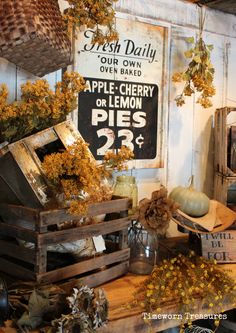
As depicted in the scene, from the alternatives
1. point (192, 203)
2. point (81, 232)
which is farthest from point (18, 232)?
point (192, 203)

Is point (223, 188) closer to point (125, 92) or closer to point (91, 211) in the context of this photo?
point (125, 92)

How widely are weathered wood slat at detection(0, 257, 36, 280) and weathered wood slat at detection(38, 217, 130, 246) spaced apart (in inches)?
4.4

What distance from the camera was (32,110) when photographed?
1.34 meters

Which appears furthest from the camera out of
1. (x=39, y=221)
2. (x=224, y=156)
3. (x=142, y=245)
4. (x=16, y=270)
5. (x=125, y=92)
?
(x=224, y=156)

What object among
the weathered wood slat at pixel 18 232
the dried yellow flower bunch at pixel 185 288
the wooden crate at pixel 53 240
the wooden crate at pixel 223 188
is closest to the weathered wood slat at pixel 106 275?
the wooden crate at pixel 53 240

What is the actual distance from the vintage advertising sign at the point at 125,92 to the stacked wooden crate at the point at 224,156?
1.03ft

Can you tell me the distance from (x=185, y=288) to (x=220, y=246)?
14.9 inches

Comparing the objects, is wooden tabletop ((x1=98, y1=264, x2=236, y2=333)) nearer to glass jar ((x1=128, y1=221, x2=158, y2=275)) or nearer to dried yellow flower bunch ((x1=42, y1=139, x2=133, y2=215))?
glass jar ((x1=128, y1=221, x2=158, y2=275))

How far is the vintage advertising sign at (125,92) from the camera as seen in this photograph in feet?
5.76

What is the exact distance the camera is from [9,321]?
111 cm

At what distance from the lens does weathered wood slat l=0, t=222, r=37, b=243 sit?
3.95ft

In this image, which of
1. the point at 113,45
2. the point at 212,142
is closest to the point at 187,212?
the point at 212,142

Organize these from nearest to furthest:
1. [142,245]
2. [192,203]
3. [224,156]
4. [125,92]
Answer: [142,245]
[192,203]
[125,92]
[224,156]

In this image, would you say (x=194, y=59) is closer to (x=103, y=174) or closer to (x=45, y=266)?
(x=103, y=174)
